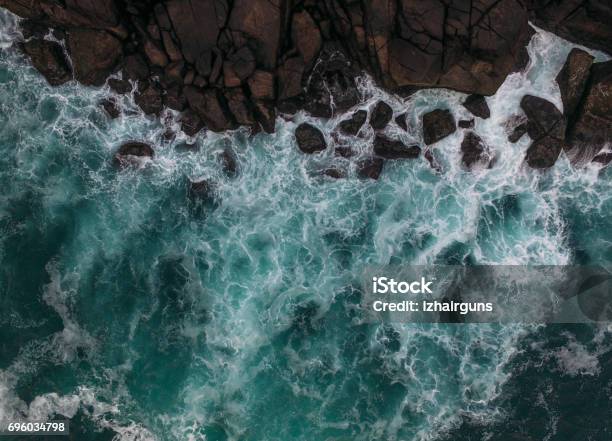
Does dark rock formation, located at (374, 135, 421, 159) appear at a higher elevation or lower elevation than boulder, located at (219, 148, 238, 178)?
higher

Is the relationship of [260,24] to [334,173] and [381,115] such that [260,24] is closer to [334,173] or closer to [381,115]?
[381,115]

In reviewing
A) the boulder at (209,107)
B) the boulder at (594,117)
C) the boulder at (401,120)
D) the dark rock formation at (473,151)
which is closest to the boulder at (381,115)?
the boulder at (401,120)

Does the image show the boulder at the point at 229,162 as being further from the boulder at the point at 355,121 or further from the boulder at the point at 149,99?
the boulder at the point at 355,121

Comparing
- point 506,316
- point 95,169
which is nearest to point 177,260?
point 95,169

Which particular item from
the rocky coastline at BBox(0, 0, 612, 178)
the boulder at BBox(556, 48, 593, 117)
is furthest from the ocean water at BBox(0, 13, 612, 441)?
the boulder at BBox(556, 48, 593, 117)

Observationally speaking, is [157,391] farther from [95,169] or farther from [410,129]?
[410,129]

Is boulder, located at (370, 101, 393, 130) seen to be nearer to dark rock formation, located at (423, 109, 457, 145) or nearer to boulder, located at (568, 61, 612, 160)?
dark rock formation, located at (423, 109, 457, 145)
